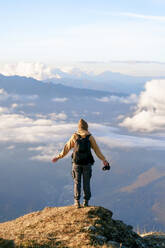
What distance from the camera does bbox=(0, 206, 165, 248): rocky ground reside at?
12.8m

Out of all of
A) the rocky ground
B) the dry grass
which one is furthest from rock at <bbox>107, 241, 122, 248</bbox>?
the dry grass

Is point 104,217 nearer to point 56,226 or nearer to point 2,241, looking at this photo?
point 56,226

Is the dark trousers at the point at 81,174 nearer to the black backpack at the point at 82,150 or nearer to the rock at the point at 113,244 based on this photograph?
the black backpack at the point at 82,150

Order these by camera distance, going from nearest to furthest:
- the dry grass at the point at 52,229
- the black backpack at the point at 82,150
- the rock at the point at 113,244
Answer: the dry grass at the point at 52,229 → the rock at the point at 113,244 → the black backpack at the point at 82,150

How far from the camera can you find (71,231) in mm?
14219

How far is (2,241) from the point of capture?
11.7m

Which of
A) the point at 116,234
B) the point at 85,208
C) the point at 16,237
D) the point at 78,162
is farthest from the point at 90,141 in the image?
the point at 16,237

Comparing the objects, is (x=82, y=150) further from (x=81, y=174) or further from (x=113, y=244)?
(x=113, y=244)

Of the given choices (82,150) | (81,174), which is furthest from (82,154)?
(81,174)

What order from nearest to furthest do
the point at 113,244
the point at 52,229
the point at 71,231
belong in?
the point at 113,244, the point at 71,231, the point at 52,229

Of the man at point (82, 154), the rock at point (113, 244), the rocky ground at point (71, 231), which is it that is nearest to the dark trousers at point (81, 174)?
the man at point (82, 154)

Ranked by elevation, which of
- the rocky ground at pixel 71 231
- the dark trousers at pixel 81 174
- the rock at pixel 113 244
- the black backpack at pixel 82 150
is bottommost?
the rock at pixel 113 244

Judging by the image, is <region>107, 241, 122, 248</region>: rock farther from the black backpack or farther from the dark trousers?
the black backpack

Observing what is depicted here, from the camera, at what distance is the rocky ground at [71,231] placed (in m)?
12.8
